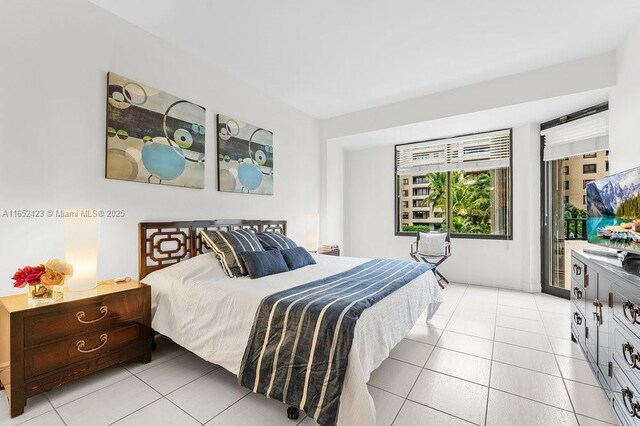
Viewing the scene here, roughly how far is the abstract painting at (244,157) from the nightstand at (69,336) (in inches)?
60.6

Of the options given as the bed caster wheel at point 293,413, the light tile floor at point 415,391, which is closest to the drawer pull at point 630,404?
the light tile floor at point 415,391

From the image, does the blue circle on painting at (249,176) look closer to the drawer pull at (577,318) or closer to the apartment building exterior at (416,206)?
the apartment building exterior at (416,206)

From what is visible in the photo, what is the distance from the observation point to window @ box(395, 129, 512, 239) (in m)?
4.67

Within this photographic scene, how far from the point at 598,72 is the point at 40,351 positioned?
5.34 m

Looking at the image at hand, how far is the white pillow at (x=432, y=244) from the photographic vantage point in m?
4.64

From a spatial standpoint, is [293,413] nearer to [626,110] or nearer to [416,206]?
[626,110]

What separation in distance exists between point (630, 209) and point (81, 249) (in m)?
3.83

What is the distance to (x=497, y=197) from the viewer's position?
475 centimetres

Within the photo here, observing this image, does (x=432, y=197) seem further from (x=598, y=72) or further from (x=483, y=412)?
(x=483, y=412)

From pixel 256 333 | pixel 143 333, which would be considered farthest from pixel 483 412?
pixel 143 333

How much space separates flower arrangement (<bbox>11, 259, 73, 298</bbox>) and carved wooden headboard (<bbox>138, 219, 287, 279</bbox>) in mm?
728

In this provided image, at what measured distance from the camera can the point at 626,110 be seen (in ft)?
9.12

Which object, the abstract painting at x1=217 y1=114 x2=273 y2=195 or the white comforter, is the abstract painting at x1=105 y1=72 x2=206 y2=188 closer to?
the abstract painting at x1=217 y1=114 x2=273 y2=195

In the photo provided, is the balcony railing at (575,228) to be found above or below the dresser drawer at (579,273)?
above
